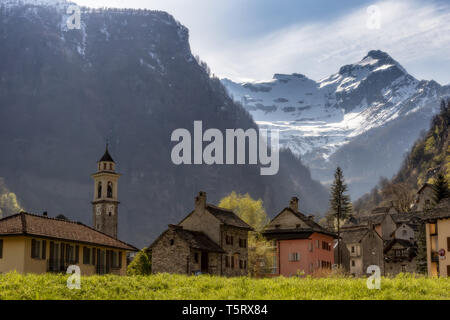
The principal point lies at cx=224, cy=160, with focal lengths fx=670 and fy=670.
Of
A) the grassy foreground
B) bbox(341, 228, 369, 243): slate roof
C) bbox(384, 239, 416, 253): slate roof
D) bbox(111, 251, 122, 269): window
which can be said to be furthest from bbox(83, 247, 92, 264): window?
bbox(384, 239, 416, 253): slate roof

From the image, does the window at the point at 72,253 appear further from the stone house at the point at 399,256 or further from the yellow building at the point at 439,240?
the stone house at the point at 399,256

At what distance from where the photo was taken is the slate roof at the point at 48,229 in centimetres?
5850

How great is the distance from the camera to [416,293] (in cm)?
3094

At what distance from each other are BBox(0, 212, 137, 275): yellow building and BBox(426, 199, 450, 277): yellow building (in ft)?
115

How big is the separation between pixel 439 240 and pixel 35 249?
43.6 metres

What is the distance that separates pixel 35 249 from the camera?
59.6 metres

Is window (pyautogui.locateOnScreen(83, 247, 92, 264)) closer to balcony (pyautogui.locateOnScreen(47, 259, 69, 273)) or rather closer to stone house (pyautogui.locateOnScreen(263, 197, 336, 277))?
balcony (pyautogui.locateOnScreen(47, 259, 69, 273))

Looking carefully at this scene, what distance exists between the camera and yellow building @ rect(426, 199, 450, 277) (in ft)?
240

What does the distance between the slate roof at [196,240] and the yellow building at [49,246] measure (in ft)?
26.7

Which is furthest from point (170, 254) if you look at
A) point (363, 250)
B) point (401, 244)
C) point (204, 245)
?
point (401, 244)

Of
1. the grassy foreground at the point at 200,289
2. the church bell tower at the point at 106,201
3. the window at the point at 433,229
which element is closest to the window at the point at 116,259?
the window at the point at 433,229

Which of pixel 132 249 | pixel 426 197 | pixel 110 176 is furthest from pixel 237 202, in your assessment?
pixel 132 249

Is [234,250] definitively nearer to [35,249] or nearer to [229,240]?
[229,240]
